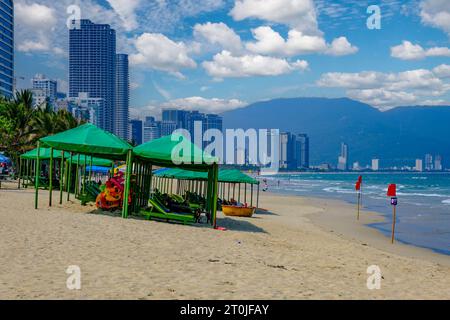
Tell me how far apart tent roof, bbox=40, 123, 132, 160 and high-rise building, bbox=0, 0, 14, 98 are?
14810 cm

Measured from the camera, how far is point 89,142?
14.9m

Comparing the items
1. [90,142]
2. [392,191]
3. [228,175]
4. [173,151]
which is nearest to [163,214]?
[173,151]

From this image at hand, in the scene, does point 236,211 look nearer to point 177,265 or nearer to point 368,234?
point 368,234

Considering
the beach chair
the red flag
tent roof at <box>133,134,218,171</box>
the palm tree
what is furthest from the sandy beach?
the palm tree

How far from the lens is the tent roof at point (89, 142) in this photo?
48.4ft

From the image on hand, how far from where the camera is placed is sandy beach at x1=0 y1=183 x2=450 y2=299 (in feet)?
22.0

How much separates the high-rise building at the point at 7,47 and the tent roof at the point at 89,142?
148 m

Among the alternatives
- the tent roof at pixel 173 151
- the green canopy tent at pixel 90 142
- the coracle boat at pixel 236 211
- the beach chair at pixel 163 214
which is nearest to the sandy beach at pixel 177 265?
the beach chair at pixel 163 214

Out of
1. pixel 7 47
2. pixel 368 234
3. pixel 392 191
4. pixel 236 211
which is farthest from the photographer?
pixel 7 47

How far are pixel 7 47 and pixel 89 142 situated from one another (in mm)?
162784

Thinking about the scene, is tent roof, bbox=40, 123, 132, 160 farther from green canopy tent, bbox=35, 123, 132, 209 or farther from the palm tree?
the palm tree

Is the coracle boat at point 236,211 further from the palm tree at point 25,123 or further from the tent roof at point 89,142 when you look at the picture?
the palm tree at point 25,123

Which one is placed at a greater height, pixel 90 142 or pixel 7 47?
pixel 7 47
